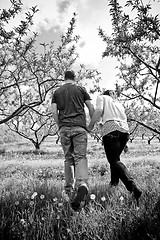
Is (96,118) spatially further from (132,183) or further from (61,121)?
(132,183)

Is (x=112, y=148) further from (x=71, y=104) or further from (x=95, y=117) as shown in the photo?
(x=71, y=104)

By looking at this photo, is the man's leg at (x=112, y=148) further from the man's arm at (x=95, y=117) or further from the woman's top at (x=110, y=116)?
the man's arm at (x=95, y=117)

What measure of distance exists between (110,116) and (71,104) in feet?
2.66

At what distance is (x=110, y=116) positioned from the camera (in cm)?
429

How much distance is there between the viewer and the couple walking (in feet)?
12.5

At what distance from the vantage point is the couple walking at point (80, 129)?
3818mm

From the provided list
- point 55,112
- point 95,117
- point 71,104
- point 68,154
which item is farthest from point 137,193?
point 55,112

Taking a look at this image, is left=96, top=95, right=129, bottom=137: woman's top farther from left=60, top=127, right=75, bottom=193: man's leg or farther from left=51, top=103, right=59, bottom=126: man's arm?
left=51, top=103, right=59, bottom=126: man's arm

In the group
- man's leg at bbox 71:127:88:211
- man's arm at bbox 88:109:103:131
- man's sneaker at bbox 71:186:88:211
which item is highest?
man's arm at bbox 88:109:103:131

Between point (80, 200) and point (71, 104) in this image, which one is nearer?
point (80, 200)

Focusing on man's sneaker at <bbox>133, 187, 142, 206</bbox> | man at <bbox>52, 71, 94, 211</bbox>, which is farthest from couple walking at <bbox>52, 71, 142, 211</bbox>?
man's sneaker at <bbox>133, 187, 142, 206</bbox>

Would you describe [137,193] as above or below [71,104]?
below

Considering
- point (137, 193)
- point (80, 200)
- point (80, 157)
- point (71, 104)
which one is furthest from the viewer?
point (71, 104)

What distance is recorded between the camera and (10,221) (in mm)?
2580
